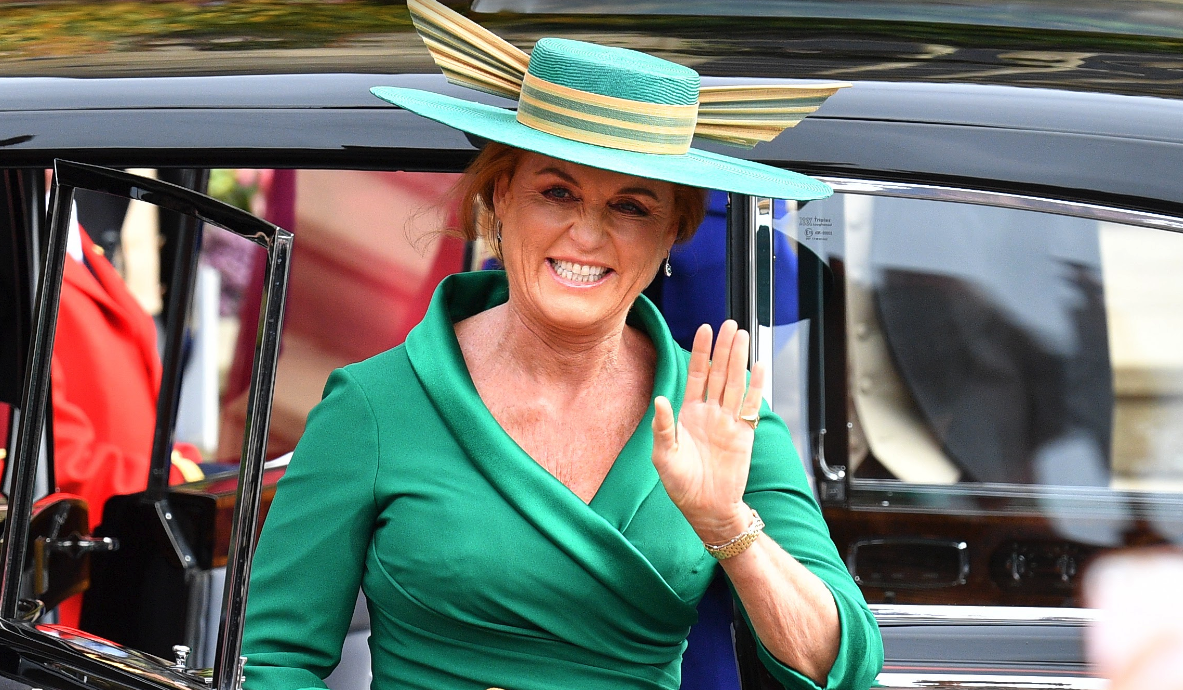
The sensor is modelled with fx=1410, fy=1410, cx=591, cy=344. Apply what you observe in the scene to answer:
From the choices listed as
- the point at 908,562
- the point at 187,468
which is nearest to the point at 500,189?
the point at 908,562

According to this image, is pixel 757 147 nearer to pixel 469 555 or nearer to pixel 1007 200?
pixel 1007 200

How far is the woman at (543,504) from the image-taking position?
183 cm

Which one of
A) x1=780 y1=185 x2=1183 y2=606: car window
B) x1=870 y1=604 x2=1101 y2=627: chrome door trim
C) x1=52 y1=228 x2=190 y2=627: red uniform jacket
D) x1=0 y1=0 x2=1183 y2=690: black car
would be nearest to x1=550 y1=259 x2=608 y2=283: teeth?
x1=0 y1=0 x2=1183 y2=690: black car

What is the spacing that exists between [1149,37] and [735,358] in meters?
1.12

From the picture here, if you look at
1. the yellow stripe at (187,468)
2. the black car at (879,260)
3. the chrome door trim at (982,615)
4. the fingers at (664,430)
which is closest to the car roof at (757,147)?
the black car at (879,260)

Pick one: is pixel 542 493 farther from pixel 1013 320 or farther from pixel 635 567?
pixel 1013 320

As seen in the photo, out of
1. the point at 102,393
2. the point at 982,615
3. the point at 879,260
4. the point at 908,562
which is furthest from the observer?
the point at 102,393

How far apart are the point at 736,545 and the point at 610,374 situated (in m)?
0.41

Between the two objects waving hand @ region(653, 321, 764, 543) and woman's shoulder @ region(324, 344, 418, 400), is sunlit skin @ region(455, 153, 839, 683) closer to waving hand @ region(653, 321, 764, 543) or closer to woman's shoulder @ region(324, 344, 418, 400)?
waving hand @ region(653, 321, 764, 543)

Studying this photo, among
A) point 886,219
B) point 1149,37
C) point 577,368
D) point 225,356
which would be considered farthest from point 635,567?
point 225,356

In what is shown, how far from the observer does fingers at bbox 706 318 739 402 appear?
1.69 metres

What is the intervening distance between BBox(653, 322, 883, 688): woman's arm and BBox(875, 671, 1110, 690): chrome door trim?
0.11 metres

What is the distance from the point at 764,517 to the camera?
1.96 m

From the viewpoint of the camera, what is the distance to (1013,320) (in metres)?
2.39
